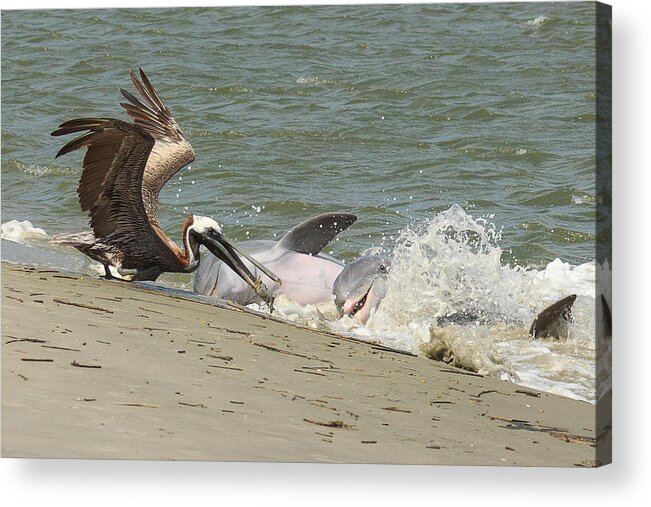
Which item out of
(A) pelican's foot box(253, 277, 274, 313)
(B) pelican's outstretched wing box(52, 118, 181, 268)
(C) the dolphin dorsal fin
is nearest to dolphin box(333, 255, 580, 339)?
(C) the dolphin dorsal fin

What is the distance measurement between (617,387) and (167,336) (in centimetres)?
195

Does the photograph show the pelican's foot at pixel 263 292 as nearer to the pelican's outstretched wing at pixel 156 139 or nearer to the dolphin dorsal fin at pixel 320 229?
the dolphin dorsal fin at pixel 320 229

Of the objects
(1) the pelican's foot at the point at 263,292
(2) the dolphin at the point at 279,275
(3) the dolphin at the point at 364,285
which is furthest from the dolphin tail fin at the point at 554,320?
Answer: (1) the pelican's foot at the point at 263,292

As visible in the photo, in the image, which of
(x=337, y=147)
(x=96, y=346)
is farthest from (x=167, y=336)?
(x=337, y=147)

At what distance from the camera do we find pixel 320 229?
634cm

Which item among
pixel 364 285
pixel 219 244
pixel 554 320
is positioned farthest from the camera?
pixel 219 244

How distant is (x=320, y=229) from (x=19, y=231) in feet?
4.61

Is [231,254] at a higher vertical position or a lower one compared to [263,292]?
A: higher

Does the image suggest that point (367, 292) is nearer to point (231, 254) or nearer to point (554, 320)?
point (231, 254)

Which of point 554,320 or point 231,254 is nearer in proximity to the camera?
point 554,320

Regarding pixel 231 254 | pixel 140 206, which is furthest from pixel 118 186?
pixel 231 254

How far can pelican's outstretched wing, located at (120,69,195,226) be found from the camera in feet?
21.3

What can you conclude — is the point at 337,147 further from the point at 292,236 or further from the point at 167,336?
the point at 167,336

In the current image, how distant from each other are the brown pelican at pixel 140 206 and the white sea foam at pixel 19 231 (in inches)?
4.0
